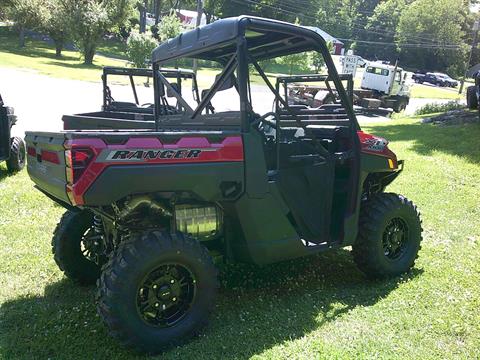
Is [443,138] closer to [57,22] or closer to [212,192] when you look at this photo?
[212,192]

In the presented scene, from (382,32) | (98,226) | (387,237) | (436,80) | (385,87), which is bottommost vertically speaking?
(387,237)

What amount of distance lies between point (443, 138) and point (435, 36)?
63.5 meters

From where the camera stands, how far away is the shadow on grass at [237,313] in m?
3.26

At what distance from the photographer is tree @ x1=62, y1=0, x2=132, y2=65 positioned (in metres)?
35.0

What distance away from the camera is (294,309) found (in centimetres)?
383

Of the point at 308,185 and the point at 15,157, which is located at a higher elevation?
the point at 308,185

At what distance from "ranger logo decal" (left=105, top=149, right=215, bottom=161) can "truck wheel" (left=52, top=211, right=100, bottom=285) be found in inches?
53.0

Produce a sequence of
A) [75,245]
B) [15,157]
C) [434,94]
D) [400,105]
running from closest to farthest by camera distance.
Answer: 1. [75,245]
2. [15,157]
3. [400,105]
4. [434,94]

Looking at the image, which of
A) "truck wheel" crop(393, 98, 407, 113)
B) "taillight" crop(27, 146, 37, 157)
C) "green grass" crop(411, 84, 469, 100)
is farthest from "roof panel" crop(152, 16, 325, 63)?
"green grass" crop(411, 84, 469, 100)

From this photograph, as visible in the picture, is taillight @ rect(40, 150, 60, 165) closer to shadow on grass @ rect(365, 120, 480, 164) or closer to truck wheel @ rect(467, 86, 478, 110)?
shadow on grass @ rect(365, 120, 480, 164)

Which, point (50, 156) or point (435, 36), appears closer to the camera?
point (50, 156)

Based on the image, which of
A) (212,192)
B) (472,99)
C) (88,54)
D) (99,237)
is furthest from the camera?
(88,54)

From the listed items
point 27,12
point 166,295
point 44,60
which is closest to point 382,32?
point 27,12

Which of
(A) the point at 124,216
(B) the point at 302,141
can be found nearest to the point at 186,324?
(A) the point at 124,216
